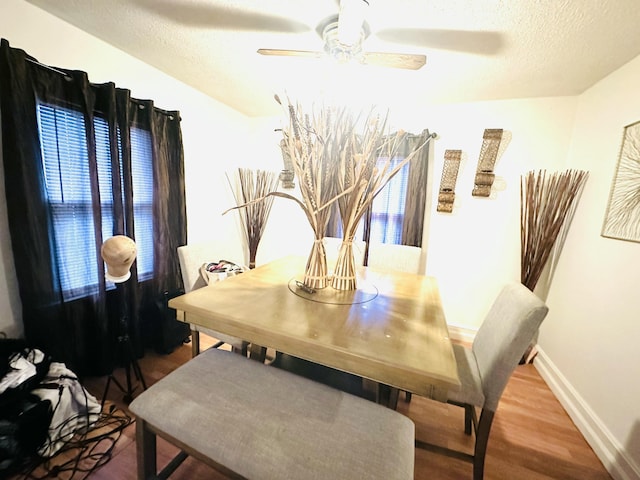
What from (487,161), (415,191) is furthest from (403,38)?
(487,161)

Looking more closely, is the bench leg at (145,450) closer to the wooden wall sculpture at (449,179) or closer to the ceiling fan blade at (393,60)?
the ceiling fan blade at (393,60)

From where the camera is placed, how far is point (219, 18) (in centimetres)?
141

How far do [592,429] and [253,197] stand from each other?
3419 mm

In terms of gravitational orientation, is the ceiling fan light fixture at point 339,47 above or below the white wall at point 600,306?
above

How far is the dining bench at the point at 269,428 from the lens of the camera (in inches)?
28.9

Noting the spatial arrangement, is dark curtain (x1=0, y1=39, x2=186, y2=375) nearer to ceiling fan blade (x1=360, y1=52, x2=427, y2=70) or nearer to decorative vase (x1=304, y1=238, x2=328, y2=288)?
decorative vase (x1=304, y1=238, x2=328, y2=288)

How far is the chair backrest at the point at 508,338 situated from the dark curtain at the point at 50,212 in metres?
2.29

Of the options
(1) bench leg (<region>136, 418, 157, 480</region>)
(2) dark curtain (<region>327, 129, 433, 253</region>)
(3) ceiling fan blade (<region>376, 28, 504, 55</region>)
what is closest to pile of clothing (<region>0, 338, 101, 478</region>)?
(1) bench leg (<region>136, 418, 157, 480</region>)

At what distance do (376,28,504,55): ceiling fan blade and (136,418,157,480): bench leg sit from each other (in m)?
2.26

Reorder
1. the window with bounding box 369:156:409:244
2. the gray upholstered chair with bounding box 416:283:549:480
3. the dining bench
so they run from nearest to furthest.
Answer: the dining bench
the gray upholstered chair with bounding box 416:283:549:480
the window with bounding box 369:156:409:244

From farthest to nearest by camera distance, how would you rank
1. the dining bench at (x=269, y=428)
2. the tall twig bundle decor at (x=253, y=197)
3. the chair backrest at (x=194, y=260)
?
the tall twig bundle decor at (x=253, y=197), the chair backrest at (x=194, y=260), the dining bench at (x=269, y=428)

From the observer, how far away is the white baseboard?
49.6 inches

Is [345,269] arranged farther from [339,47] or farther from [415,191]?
[415,191]

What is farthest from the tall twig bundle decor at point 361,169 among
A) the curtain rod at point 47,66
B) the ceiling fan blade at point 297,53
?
the curtain rod at point 47,66
